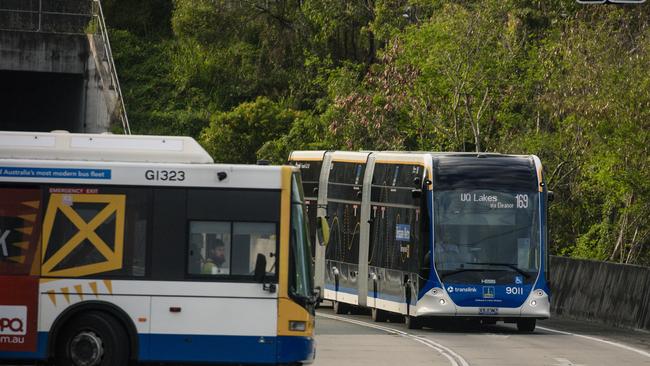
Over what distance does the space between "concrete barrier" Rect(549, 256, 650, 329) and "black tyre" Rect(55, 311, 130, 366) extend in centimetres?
1491

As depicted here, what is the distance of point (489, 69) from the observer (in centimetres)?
4266

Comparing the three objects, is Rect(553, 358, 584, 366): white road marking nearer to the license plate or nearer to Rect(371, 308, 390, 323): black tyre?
the license plate

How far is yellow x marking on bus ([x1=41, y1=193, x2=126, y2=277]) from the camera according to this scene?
1845cm

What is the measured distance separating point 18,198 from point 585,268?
1803 cm

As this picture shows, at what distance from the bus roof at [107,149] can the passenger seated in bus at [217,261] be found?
1221 millimetres

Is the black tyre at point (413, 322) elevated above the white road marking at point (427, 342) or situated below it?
above

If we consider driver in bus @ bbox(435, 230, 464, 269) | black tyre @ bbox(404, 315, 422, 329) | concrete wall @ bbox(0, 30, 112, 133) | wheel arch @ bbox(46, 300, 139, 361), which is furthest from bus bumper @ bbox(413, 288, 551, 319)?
concrete wall @ bbox(0, 30, 112, 133)

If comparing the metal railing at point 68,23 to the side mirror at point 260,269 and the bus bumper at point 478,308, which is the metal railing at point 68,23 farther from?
the side mirror at point 260,269

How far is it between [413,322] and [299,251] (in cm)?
1170

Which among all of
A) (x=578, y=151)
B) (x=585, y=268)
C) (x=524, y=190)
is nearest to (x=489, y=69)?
(x=578, y=151)

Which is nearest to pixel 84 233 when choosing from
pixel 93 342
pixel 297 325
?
pixel 93 342

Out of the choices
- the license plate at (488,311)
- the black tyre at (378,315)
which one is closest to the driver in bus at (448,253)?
the license plate at (488,311)

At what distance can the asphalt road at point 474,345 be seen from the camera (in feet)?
74.1

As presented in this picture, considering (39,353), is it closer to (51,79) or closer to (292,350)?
(292,350)
